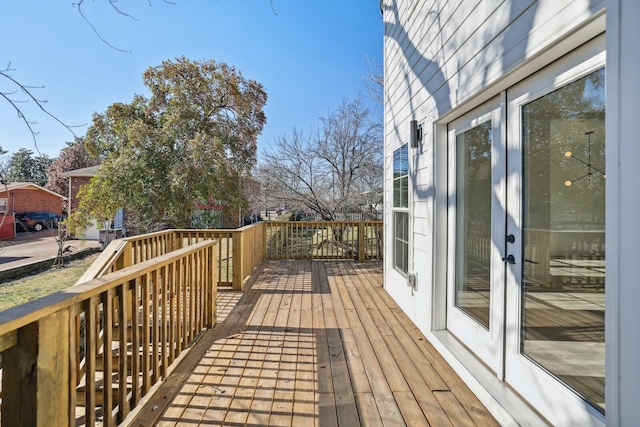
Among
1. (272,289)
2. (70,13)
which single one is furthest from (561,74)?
(272,289)

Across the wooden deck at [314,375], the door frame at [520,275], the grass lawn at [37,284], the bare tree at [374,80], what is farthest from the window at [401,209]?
the grass lawn at [37,284]

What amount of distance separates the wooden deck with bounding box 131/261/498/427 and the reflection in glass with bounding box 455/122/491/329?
1.83 ft

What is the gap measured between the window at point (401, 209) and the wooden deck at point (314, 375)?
2.15ft

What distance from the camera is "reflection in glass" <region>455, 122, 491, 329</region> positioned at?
7.14 feet

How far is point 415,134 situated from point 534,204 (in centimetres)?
166

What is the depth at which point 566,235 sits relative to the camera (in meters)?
1.53

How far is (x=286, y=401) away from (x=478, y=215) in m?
1.85

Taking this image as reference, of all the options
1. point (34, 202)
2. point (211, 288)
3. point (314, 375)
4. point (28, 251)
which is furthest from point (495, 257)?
point (34, 202)

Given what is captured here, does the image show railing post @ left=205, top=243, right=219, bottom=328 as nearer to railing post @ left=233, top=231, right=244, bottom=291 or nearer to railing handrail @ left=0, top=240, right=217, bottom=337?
railing handrail @ left=0, top=240, right=217, bottom=337

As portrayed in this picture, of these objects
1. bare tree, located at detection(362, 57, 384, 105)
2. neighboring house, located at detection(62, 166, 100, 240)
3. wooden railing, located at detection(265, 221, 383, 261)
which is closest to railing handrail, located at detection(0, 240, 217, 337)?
wooden railing, located at detection(265, 221, 383, 261)

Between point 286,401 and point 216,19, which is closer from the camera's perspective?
point 286,401

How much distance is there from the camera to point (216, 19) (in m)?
2.64

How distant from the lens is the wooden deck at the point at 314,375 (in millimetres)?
1809

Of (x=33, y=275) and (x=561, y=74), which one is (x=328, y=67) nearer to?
(x=561, y=74)
